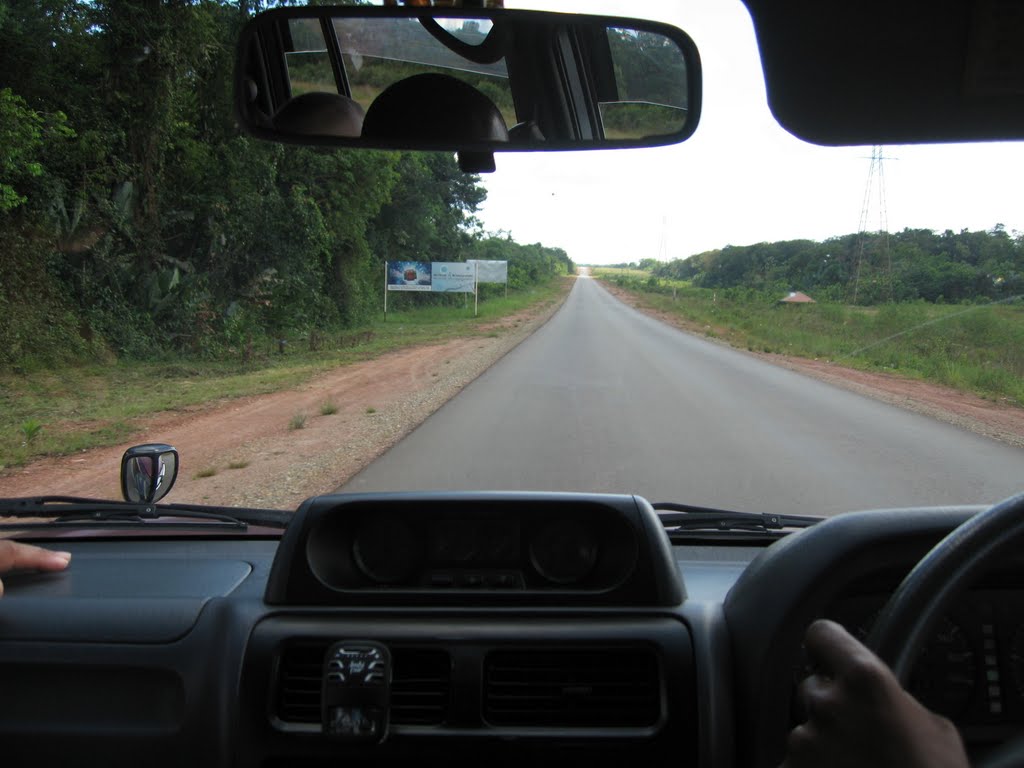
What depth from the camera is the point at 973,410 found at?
12094mm

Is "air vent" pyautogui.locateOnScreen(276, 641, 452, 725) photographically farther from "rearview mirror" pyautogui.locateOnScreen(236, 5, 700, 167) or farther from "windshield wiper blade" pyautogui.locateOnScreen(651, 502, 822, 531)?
"rearview mirror" pyautogui.locateOnScreen(236, 5, 700, 167)

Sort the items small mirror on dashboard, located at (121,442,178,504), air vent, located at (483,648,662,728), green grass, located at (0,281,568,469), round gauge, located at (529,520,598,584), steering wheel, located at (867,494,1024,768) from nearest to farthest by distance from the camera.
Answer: steering wheel, located at (867,494,1024,768), air vent, located at (483,648,662,728), round gauge, located at (529,520,598,584), small mirror on dashboard, located at (121,442,178,504), green grass, located at (0,281,568,469)

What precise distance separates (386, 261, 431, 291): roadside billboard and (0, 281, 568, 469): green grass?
371 inches

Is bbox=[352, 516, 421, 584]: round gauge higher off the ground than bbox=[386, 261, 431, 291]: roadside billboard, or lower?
lower

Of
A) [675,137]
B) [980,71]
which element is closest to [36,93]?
[675,137]

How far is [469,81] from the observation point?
9.54ft

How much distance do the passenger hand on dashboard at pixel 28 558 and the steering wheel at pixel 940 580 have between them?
2807mm

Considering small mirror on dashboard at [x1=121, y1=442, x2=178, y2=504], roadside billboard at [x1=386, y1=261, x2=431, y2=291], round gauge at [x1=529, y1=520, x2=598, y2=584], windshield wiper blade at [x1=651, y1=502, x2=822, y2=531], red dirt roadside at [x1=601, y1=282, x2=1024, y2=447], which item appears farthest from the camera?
roadside billboard at [x1=386, y1=261, x2=431, y2=291]

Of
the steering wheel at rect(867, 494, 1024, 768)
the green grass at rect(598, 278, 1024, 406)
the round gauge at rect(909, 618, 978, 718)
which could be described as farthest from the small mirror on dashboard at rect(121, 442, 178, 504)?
the green grass at rect(598, 278, 1024, 406)

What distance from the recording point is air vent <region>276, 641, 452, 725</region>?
Answer: 8.62ft

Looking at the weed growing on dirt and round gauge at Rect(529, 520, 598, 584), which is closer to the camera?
round gauge at Rect(529, 520, 598, 584)

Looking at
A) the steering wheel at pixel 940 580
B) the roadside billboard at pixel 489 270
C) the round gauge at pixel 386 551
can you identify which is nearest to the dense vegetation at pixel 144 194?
the roadside billboard at pixel 489 270

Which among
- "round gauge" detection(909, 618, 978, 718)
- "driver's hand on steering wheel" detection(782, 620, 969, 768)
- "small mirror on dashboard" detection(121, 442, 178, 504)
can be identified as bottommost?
"round gauge" detection(909, 618, 978, 718)

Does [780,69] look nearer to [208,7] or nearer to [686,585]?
[686,585]
